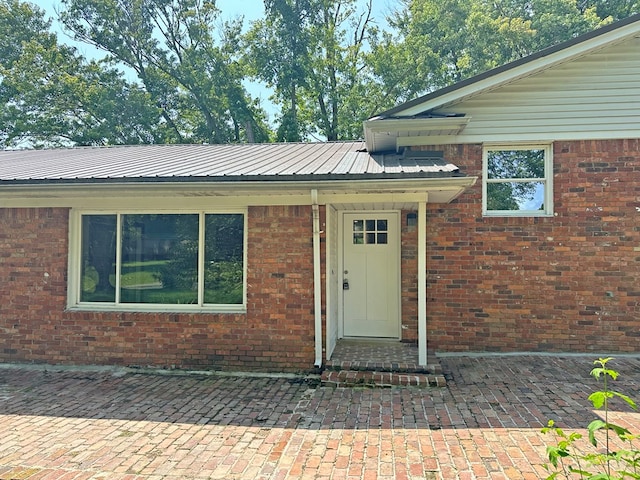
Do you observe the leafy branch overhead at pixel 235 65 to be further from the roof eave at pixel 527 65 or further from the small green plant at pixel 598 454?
the small green plant at pixel 598 454

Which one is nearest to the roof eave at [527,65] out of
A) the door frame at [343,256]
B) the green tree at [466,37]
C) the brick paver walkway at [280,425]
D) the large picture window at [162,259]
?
the door frame at [343,256]

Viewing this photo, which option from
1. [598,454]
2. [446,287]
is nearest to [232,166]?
[446,287]

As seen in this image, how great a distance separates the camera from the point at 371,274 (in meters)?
6.82

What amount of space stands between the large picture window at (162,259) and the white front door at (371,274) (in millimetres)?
2001

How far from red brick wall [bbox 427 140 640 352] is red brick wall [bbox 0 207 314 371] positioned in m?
2.38

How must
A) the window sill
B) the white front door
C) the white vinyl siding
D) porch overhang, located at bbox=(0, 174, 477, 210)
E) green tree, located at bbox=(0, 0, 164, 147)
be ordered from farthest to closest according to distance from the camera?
green tree, located at bbox=(0, 0, 164, 147)
the white front door
the white vinyl siding
the window sill
porch overhang, located at bbox=(0, 174, 477, 210)

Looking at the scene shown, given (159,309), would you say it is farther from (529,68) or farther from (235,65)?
(235,65)

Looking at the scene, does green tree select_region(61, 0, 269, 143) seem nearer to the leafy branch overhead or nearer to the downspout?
the leafy branch overhead

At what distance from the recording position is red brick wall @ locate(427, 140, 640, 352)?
6262mm

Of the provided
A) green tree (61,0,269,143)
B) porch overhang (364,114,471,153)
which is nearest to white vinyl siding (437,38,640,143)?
porch overhang (364,114,471,153)

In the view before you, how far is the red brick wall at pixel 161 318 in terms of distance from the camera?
18.1ft

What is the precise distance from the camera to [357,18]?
22.2 metres

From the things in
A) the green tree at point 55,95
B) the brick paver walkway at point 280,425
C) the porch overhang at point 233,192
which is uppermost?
the green tree at point 55,95

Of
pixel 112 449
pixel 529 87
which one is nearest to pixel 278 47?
pixel 529 87
